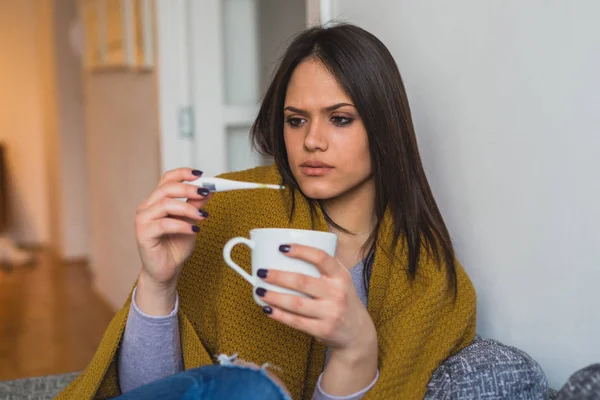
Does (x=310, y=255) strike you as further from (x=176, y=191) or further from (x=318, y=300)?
(x=176, y=191)

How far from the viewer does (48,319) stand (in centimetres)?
343

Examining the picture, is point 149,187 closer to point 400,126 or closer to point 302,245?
point 400,126

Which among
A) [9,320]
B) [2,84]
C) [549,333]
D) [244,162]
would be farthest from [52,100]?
[549,333]

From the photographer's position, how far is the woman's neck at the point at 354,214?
128 centimetres

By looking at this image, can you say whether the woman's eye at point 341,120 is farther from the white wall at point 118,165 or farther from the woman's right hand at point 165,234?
the white wall at point 118,165

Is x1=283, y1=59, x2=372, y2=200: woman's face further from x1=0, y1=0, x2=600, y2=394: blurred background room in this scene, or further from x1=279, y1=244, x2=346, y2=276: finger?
x1=279, y1=244, x2=346, y2=276: finger

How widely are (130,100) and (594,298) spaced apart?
2.29 m

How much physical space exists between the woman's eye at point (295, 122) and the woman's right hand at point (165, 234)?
25 centimetres

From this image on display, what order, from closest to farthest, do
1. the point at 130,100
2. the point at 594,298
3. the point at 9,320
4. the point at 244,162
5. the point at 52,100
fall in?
the point at 594,298 < the point at 244,162 < the point at 130,100 < the point at 9,320 < the point at 52,100

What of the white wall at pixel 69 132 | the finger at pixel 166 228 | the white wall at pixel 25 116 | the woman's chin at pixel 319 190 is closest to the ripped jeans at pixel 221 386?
the finger at pixel 166 228

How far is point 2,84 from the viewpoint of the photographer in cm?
534

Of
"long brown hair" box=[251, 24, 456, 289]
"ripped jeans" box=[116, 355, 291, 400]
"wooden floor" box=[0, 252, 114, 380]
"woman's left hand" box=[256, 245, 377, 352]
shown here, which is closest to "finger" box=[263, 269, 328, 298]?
"woman's left hand" box=[256, 245, 377, 352]

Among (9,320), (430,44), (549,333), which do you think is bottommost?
(9,320)

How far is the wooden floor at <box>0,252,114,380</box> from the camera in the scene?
2.75m
